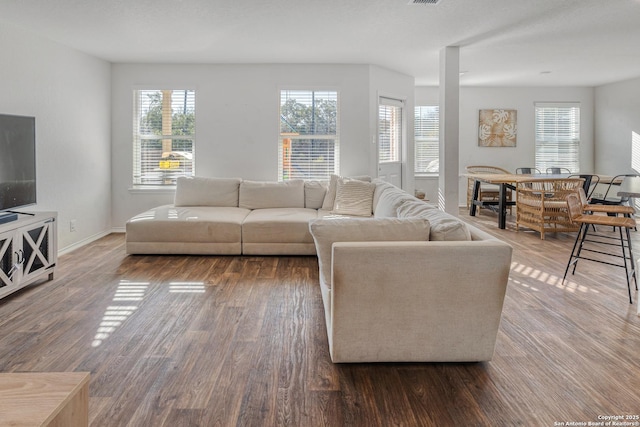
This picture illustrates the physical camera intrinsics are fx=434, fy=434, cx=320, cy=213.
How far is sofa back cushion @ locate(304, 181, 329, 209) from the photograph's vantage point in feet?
18.5

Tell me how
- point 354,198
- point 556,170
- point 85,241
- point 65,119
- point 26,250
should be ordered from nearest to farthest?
1. point 26,250
2. point 65,119
3. point 354,198
4. point 85,241
5. point 556,170

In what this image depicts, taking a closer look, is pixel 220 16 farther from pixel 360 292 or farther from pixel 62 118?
pixel 360 292

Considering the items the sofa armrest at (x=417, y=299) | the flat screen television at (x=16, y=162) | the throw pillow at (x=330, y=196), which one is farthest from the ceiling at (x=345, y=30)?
the sofa armrest at (x=417, y=299)

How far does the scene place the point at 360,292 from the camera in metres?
2.15

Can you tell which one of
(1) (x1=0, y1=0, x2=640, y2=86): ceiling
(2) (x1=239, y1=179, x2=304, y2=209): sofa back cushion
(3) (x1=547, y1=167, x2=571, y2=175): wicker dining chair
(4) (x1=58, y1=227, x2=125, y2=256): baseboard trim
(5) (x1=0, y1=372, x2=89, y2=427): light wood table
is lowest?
(4) (x1=58, y1=227, x2=125, y2=256): baseboard trim

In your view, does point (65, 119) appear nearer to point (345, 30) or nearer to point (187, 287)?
point (187, 287)

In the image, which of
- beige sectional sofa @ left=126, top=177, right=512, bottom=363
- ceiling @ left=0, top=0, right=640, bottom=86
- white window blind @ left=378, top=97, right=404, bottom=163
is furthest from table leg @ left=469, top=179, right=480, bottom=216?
beige sectional sofa @ left=126, top=177, right=512, bottom=363

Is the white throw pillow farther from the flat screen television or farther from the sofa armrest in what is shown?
the flat screen television

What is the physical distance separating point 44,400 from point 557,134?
9.46 meters

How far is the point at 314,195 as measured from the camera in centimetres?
565

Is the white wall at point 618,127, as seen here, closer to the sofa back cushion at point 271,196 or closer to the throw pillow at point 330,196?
the throw pillow at point 330,196

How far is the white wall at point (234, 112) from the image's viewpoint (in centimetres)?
609

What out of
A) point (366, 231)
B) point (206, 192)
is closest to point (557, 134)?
point (206, 192)

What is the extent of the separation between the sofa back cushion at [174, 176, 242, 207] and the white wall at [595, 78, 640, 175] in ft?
22.7
